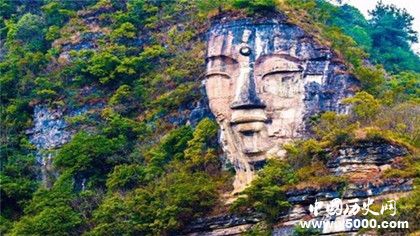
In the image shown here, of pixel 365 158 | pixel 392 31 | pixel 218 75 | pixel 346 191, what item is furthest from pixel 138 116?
pixel 392 31

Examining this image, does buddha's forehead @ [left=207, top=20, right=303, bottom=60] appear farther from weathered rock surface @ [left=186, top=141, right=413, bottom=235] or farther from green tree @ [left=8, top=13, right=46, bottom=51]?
green tree @ [left=8, top=13, right=46, bottom=51]

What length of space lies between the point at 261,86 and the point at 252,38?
113 cm

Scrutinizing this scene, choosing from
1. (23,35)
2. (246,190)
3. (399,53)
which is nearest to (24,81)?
(23,35)

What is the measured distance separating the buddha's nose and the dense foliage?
3.98 ft

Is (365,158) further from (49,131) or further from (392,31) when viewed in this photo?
(392,31)

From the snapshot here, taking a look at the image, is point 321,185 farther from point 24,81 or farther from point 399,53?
point 399,53

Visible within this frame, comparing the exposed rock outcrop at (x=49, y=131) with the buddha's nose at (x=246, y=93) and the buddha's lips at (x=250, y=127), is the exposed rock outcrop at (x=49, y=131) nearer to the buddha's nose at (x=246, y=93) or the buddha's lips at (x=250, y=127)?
the buddha's nose at (x=246, y=93)

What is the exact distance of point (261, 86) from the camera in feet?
79.7

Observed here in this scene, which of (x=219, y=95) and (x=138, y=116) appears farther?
(x=138, y=116)

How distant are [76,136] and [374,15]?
1276 centimetres

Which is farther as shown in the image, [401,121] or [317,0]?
[317,0]

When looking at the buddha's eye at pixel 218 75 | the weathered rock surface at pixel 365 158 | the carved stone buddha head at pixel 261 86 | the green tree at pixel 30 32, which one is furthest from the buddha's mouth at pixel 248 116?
the green tree at pixel 30 32

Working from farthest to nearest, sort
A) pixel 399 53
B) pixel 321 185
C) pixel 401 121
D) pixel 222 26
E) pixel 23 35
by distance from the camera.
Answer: pixel 399 53 → pixel 23 35 → pixel 222 26 → pixel 401 121 → pixel 321 185

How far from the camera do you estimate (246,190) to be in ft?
72.6
